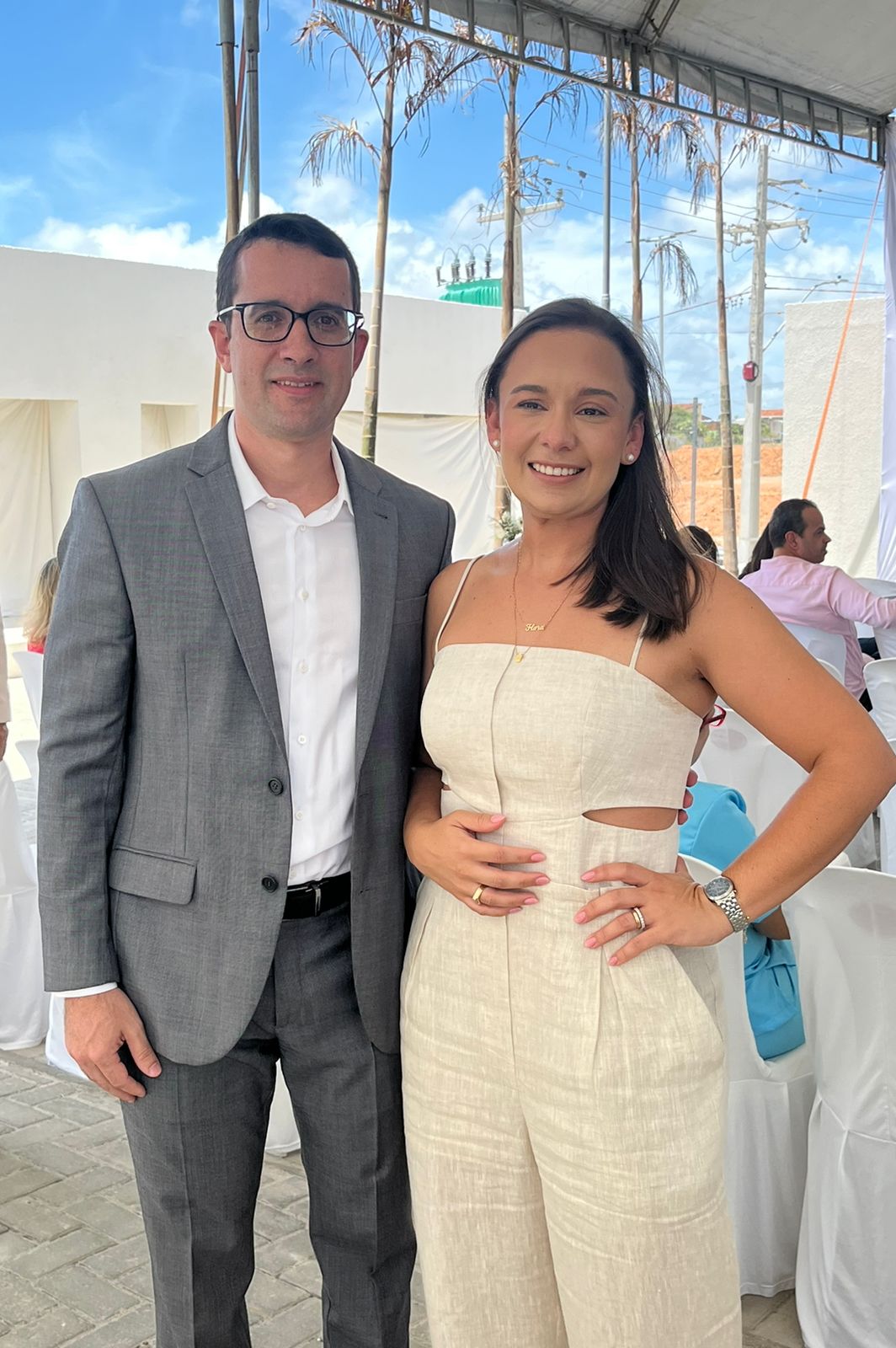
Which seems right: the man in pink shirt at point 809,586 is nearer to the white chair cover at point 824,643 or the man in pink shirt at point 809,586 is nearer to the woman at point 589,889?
the white chair cover at point 824,643

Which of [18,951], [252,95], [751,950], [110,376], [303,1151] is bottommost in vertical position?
[18,951]

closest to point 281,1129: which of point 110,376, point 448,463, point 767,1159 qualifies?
point 767,1159

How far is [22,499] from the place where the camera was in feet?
52.7

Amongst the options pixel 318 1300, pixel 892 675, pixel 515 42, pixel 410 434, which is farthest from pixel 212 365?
pixel 318 1300

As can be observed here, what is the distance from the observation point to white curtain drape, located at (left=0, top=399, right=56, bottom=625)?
15570 millimetres

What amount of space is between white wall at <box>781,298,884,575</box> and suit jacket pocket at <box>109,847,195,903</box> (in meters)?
16.3

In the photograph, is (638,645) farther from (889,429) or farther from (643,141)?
(643,141)

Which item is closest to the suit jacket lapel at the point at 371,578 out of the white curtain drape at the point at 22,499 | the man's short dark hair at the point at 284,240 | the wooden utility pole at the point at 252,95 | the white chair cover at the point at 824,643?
the man's short dark hair at the point at 284,240

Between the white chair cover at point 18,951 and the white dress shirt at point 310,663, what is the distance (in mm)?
2373

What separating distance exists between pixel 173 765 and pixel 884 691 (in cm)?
343

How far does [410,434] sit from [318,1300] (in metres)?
16.4

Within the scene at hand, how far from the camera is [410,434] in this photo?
18141 millimetres

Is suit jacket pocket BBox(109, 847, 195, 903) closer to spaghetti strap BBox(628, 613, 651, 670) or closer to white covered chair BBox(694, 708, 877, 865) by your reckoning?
spaghetti strap BBox(628, 613, 651, 670)

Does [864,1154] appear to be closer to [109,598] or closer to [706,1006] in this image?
[706,1006]
